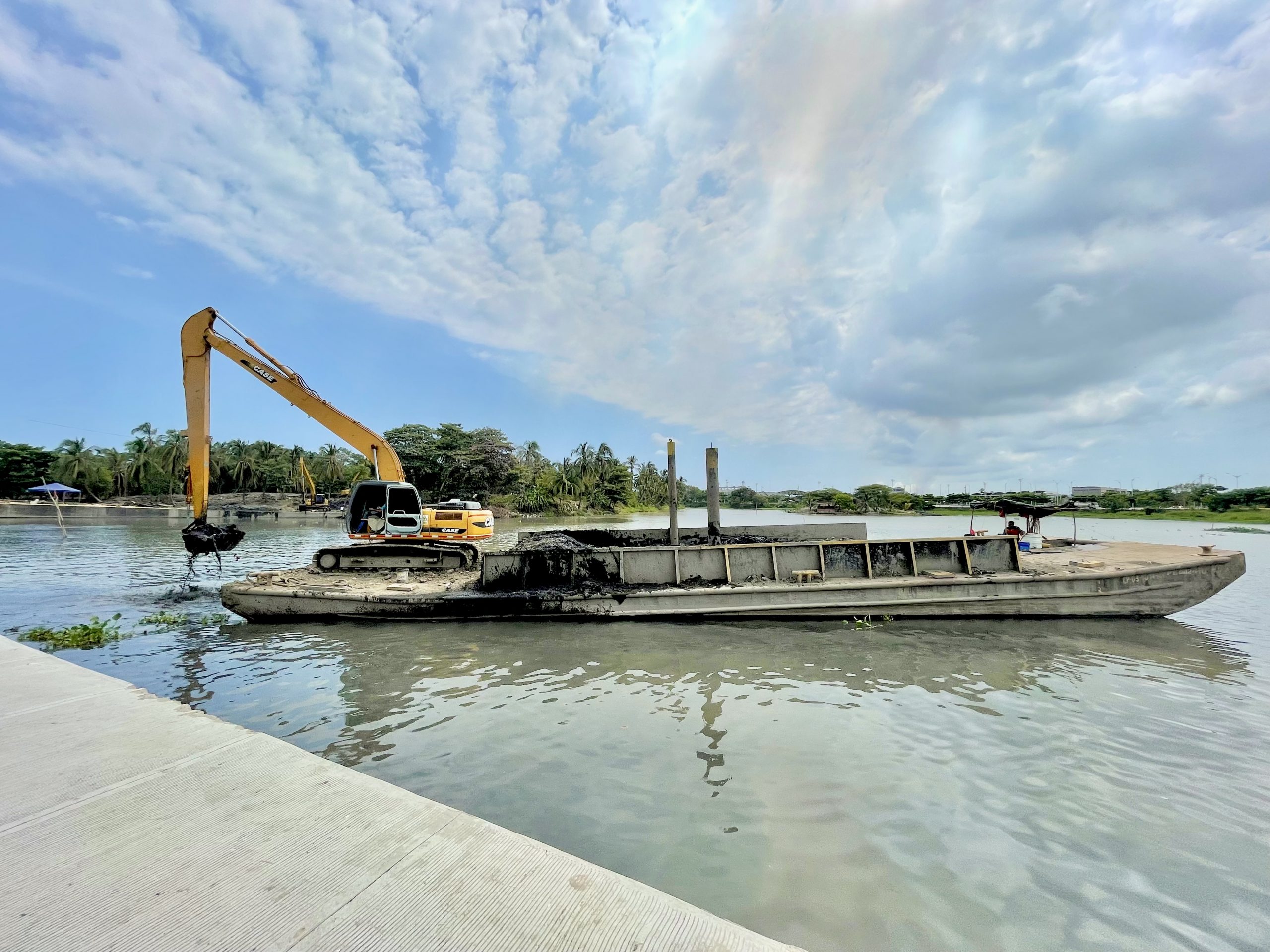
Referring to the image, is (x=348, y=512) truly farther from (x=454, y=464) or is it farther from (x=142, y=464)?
(x=142, y=464)

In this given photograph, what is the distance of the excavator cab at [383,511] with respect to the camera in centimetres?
1176

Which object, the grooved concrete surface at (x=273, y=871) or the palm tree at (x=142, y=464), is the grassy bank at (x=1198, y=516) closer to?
the grooved concrete surface at (x=273, y=871)

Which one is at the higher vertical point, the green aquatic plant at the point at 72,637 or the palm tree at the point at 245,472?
the palm tree at the point at 245,472

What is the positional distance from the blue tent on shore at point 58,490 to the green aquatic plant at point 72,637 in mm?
30681

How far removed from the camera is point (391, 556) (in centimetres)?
1185

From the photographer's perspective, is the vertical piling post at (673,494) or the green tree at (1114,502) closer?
the vertical piling post at (673,494)

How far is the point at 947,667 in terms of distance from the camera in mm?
7340

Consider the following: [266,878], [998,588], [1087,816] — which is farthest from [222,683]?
[998,588]

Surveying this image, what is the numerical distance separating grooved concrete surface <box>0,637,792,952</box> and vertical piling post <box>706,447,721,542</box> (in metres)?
10.2

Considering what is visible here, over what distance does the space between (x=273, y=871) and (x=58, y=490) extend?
52.1 m

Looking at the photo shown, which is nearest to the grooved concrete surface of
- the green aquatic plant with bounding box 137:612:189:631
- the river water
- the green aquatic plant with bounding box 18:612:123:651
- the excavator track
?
the river water

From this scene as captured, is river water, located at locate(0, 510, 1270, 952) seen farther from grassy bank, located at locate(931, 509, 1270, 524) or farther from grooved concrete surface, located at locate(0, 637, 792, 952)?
grassy bank, located at locate(931, 509, 1270, 524)

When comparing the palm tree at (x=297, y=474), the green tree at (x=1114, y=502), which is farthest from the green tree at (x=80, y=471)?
the green tree at (x=1114, y=502)

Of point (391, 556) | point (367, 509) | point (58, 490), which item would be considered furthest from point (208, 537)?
point (58, 490)
